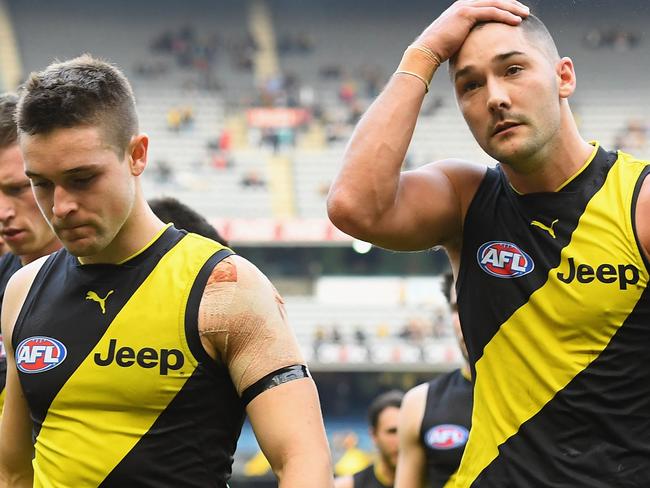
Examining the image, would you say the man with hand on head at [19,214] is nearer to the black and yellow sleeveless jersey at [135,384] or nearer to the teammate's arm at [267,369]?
the black and yellow sleeveless jersey at [135,384]

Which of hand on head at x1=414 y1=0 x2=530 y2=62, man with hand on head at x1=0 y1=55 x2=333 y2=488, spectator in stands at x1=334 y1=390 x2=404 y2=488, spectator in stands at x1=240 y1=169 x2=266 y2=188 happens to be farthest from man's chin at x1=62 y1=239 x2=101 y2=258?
spectator in stands at x1=240 y1=169 x2=266 y2=188

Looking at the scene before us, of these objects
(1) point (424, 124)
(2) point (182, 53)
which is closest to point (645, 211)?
(1) point (424, 124)

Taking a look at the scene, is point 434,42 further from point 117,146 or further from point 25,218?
point 25,218

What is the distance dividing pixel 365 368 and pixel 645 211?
23593 millimetres

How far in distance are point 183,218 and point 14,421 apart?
1220 millimetres

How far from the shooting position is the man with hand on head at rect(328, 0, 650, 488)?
9.47 feet

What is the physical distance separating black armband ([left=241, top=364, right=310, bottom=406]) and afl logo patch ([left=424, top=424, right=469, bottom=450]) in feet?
9.93

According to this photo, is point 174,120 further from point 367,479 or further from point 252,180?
point 367,479

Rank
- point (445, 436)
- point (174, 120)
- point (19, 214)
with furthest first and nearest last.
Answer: point (174, 120) < point (445, 436) < point (19, 214)

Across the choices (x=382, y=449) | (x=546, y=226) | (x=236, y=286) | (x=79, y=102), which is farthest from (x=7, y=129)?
(x=382, y=449)

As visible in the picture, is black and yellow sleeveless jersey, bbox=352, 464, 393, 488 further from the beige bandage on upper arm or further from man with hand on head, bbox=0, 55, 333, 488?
the beige bandage on upper arm

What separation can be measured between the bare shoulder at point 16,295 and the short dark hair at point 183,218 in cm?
89

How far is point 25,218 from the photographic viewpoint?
3.85 m

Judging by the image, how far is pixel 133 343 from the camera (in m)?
2.84
